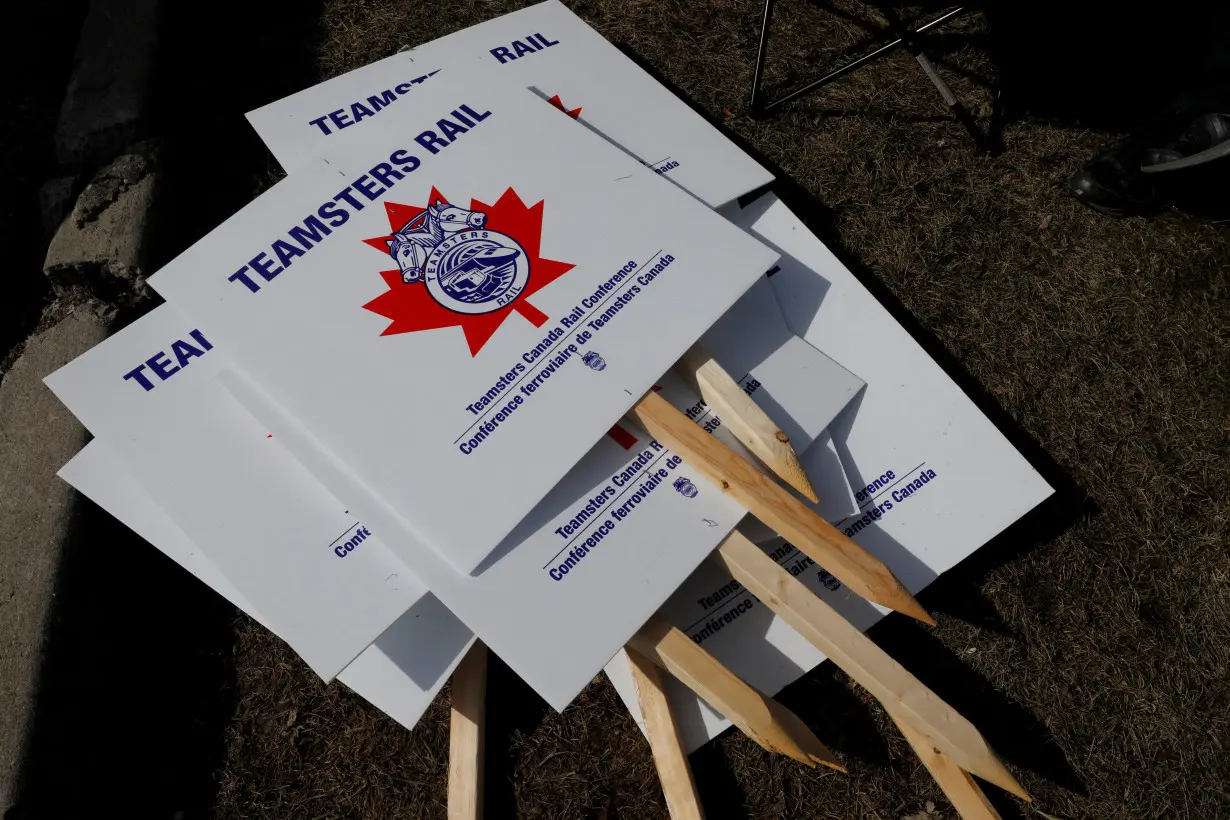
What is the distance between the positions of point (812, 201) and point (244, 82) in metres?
2.11

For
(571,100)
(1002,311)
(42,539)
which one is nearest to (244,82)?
(571,100)

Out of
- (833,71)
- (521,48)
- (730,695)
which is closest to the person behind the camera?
(730,695)

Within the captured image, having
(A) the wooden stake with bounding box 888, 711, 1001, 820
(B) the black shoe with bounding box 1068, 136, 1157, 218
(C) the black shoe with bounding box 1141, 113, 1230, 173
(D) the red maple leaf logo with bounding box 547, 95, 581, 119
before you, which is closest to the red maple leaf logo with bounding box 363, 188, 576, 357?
(D) the red maple leaf logo with bounding box 547, 95, 581, 119

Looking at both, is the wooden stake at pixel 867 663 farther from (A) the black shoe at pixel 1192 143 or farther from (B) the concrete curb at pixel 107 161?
(B) the concrete curb at pixel 107 161

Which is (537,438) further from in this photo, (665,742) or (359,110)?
(359,110)

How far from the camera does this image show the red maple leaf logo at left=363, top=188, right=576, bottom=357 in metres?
1.97

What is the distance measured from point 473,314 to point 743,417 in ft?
2.32

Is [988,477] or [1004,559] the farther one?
[1004,559]

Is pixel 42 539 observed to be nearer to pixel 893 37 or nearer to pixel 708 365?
pixel 708 365

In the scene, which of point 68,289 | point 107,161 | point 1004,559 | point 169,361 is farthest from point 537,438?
point 107,161

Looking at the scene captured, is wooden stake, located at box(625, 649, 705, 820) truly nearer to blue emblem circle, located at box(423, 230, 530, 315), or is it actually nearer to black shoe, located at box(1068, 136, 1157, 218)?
blue emblem circle, located at box(423, 230, 530, 315)

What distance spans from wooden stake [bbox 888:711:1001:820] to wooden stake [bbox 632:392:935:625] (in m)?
0.32

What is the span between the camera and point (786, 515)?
5.96 feet

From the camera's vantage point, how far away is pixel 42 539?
219 centimetres
